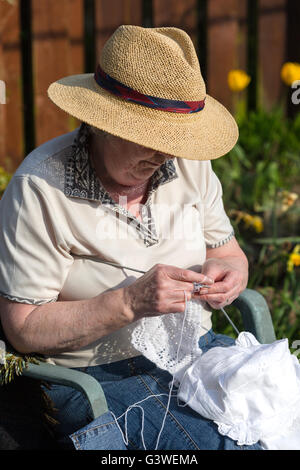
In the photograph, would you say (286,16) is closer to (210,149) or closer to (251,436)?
(210,149)

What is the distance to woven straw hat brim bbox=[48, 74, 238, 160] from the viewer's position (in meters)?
1.63

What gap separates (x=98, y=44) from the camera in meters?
3.96

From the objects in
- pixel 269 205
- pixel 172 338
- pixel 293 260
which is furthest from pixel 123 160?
pixel 269 205

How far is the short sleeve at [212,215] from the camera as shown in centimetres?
209

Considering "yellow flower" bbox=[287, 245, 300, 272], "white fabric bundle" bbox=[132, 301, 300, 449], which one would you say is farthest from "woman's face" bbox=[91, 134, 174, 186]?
"yellow flower" bbox=[287, 245, 300, 272]

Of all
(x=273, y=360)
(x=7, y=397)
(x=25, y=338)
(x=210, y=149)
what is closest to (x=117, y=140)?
(x=210, y=149)

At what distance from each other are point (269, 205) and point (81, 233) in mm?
1902

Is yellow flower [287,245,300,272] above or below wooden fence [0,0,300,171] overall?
below

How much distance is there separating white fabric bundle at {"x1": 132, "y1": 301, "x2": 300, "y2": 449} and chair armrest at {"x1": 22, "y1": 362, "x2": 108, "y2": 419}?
0.22 m

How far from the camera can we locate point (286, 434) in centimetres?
166

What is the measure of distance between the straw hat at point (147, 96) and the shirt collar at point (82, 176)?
16cm

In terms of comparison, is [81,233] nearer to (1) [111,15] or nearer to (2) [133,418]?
(2) [133,418]

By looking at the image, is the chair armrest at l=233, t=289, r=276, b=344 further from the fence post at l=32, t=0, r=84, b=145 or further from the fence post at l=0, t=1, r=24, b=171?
the fence post at l=0, t=1, r=24, b=171

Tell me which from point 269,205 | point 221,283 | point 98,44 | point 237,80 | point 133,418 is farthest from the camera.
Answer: point 98,44
